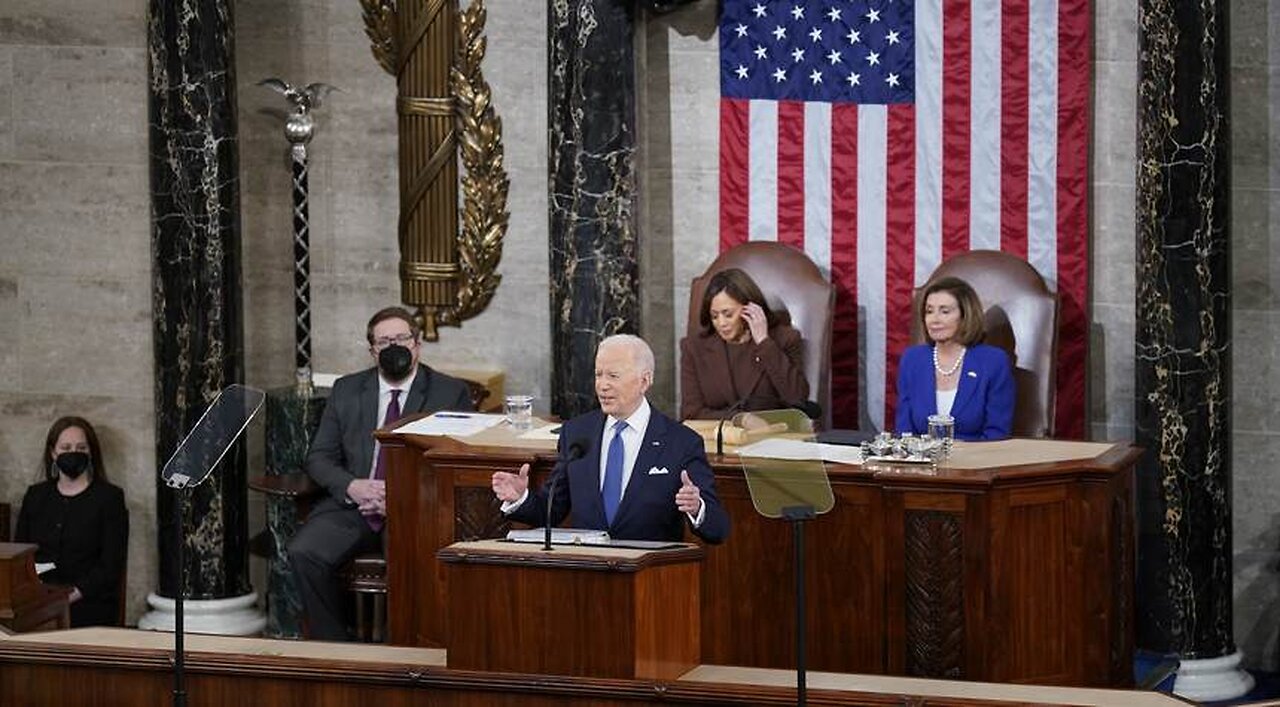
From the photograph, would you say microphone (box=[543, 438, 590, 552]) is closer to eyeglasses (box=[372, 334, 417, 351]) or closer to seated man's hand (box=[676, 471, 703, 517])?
seated man's hand (box=[676, 471, 703, 517])

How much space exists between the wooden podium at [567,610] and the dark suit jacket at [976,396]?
9.55ft

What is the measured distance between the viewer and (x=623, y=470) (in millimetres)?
8203

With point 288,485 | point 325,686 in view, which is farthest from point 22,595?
point 288,485

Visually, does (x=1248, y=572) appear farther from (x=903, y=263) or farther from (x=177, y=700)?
(x=177, y=700)

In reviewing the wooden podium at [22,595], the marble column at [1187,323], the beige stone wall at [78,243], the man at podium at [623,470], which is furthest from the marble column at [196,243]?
the marble column at [1187,323]

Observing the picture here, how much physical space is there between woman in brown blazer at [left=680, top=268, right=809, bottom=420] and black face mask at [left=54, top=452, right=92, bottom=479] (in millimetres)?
3034

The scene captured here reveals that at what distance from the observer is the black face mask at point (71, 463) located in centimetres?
1131

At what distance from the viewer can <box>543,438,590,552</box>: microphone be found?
7355 millimetres

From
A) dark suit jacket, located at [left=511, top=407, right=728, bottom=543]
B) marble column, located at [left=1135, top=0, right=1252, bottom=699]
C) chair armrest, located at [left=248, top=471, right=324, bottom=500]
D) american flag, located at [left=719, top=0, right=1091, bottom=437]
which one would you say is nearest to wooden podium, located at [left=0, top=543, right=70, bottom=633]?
chair armrest, located at [left=248, top=471, right=324, bottom=500]

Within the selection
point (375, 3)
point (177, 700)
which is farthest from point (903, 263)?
point (177, 700)

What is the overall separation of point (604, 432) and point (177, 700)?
1805mm

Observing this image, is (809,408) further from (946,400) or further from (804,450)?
(804,450)

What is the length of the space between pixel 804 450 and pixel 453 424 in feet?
5.88

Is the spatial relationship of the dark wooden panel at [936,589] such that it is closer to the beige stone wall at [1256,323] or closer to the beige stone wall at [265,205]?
the beige stone wall at [1256,323]
